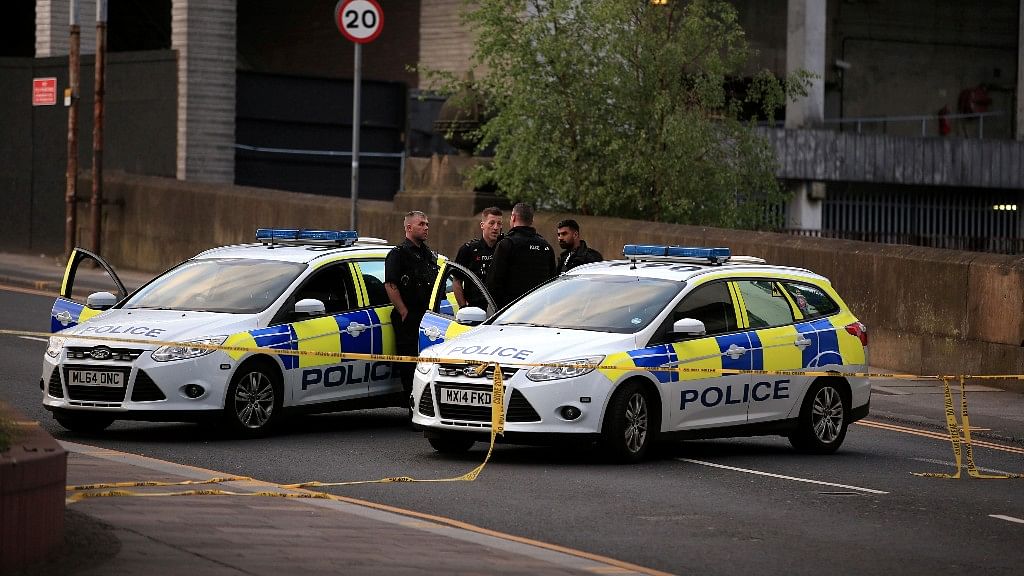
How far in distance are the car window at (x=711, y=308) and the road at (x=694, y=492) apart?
98 cm

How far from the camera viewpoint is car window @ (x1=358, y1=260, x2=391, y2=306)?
15.2 meters

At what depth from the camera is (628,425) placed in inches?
513

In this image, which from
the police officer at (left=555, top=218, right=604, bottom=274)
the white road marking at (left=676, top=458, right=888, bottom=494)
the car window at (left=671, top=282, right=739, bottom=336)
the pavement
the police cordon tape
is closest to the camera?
the pavement

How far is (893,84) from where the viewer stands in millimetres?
48312

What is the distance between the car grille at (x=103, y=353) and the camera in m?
13.6

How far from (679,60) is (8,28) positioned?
104 ft

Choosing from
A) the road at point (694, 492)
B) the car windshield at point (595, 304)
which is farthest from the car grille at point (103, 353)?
the car windshield at point (595, 304)

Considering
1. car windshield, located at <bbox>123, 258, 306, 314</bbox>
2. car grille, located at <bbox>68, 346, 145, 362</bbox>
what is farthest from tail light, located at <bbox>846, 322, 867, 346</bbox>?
car grille, located at <bbox>68, 346, 145, 362</bbox>

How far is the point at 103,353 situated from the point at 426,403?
2426 mm

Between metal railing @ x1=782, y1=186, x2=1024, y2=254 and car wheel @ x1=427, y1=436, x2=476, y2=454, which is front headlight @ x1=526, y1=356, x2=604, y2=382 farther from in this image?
metal railing @ x1=782, y1=186, x2=1024, y2=254

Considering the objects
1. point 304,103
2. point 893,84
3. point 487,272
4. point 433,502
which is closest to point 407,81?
point 304,103

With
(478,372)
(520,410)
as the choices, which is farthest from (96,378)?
(520,410)

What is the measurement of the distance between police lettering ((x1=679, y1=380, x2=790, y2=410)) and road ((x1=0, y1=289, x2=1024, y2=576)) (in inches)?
17.3

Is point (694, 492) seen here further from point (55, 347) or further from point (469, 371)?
point (55, 347)
